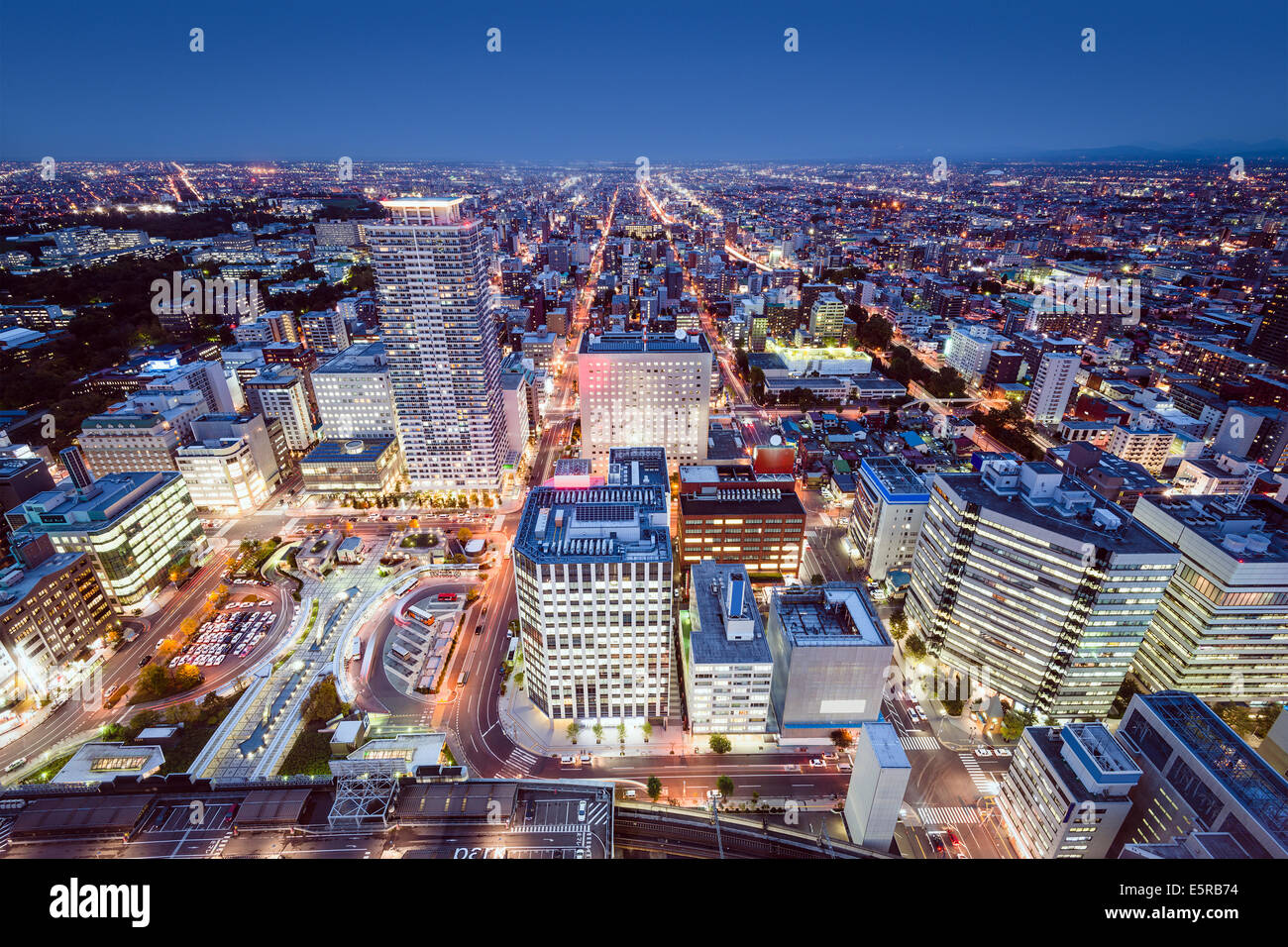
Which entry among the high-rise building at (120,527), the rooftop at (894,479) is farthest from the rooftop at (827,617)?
the high-rise building at (120,527)

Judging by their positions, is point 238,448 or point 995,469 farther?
point 238,448

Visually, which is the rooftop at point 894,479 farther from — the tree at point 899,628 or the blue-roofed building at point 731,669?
the blue-roofed building at point 731,669

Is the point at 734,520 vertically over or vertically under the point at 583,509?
under

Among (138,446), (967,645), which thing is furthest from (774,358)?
(138,446)

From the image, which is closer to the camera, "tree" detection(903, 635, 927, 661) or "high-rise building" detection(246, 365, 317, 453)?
"tree" detection(903, 635, 927, 661)

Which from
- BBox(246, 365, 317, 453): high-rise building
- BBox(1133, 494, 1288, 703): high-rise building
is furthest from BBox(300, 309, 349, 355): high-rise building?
BBox(1133, 494, 1288, 703): high-rise building

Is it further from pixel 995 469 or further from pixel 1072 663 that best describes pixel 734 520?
pixel 1072 663

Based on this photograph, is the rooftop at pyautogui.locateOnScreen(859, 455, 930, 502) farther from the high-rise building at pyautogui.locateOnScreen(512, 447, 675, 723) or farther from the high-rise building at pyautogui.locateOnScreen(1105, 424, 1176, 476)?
the high-rise building at pyautogui.locateOnScreen(1105, 424, 1176, 476)
